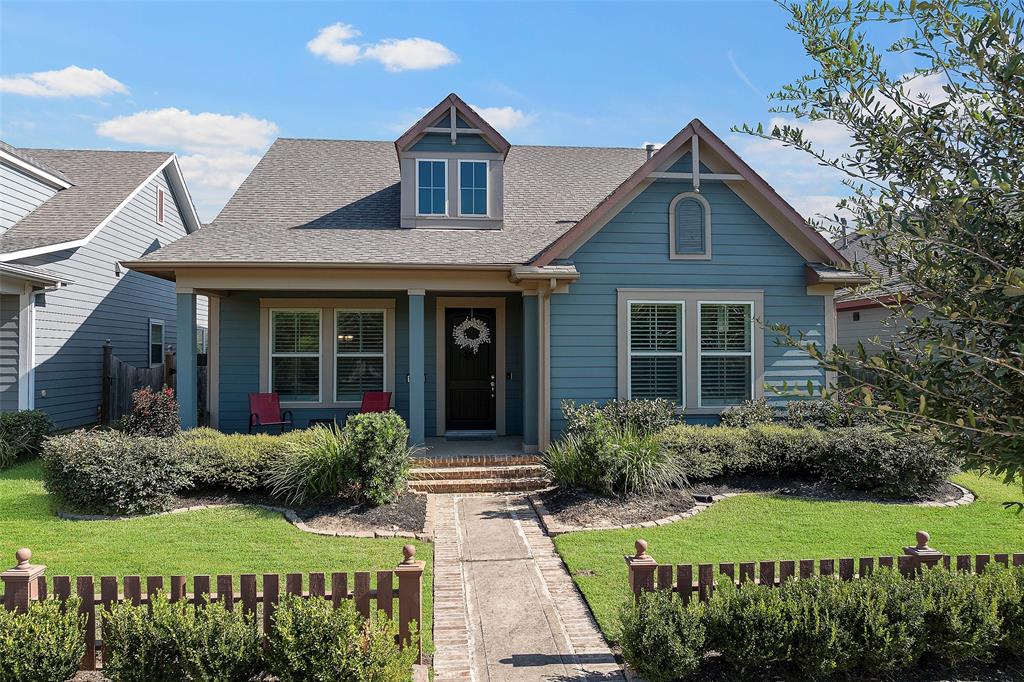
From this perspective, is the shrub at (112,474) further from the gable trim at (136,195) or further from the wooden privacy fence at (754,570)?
the wooden privacy fence at (754,570)

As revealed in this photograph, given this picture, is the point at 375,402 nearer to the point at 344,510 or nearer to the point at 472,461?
the point at 472,461

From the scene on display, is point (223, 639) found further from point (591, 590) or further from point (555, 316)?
point (555, 316)

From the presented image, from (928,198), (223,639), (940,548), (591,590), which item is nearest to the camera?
(928,198)

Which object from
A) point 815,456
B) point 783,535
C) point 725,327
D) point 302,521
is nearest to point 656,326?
point 725,327

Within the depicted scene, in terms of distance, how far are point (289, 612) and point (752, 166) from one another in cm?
983

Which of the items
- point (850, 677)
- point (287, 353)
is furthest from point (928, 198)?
point (287, 353)

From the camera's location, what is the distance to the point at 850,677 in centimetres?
448

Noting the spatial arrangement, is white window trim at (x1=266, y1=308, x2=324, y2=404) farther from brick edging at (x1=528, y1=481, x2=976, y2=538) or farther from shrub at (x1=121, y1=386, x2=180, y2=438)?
brick edging at (x1=528, y1=481, x2=976, y2=538)

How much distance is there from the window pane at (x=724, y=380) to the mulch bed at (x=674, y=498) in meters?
1.81

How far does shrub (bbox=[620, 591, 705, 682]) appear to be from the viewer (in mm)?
4203

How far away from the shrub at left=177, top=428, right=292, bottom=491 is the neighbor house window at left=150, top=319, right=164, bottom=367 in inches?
445

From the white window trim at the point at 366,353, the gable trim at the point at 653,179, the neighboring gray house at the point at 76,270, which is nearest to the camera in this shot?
the gable trim at the point at 653,179

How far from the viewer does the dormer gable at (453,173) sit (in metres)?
12.6

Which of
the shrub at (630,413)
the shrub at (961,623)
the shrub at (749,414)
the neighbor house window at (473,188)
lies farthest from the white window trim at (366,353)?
the shrub at (961,623)
